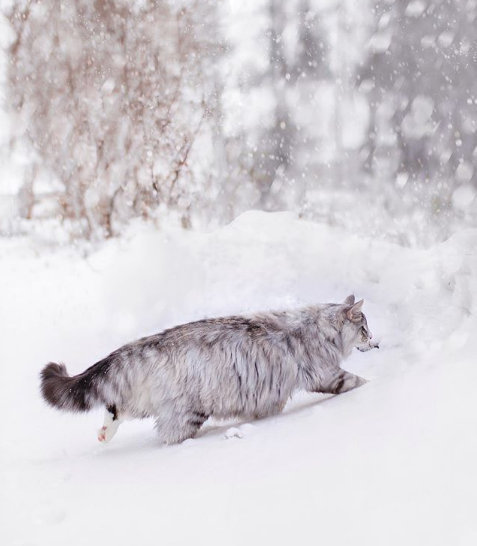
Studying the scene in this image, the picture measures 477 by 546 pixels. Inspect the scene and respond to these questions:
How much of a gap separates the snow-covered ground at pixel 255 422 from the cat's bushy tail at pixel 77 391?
0.33 metres

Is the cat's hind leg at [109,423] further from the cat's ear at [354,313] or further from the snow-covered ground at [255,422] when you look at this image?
the cat's ear at [354,313]

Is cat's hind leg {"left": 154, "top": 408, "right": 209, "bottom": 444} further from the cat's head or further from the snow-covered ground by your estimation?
the cat's head

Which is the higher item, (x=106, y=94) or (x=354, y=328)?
(x=106, y=94)

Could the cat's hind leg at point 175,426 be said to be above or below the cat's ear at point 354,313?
below

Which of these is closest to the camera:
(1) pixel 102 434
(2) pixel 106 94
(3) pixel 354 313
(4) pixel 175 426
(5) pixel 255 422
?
(4) pixel 175 426

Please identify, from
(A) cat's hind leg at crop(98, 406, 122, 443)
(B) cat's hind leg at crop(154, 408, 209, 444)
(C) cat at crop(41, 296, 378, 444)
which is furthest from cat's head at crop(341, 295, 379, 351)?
(A) cat's hind leg at crop(98, 406, 122, 443)

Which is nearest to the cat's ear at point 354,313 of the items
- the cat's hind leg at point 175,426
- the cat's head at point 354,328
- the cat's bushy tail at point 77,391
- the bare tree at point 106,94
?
the cat's head at point 354,328

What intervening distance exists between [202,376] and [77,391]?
764 mm

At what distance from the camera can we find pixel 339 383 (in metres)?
3.84

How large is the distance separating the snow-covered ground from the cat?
0.52ft

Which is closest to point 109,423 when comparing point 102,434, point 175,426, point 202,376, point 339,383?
point 102,434

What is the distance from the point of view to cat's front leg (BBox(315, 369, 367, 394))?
12.6 feet

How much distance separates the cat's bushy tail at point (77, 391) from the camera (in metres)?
3.56

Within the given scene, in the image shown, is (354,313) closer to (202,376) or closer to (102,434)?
(202,376)
